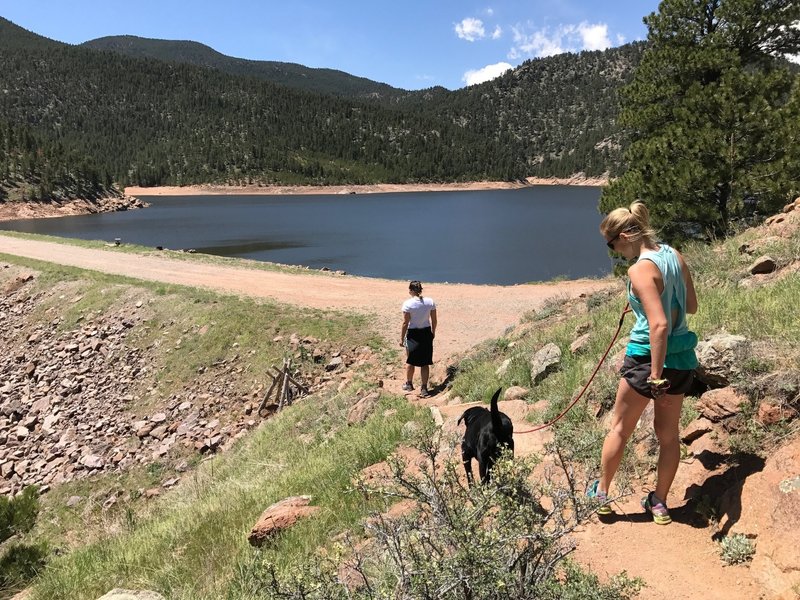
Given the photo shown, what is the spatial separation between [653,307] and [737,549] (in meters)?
1.59

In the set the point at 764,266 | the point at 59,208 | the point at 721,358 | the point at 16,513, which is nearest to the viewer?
the point at 721,358

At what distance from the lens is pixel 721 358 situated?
457cm

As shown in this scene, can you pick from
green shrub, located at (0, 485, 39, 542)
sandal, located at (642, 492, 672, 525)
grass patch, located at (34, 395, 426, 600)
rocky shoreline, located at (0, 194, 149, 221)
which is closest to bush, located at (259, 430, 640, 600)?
sandal, located at (642, 492, 672, 525)

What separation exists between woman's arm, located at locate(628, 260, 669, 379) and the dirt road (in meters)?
9.62

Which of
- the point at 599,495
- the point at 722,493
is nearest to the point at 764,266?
the point at 722,493

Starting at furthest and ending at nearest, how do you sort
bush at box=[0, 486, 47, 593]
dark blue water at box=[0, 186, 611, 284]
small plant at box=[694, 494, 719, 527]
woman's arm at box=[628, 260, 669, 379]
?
dark blue water at box=[0, 186, 611, 284], bush at box=[0, 486, 47, 593], small plant at box=[694, 494, 719, 527], woman's arm at box=[628, 260, 669, 379]

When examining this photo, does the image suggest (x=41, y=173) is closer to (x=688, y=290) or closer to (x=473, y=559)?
(x=688, y=290)

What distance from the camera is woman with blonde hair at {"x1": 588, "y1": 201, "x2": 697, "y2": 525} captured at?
3502mm

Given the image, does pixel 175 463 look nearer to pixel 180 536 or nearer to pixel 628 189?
pixel 180 536

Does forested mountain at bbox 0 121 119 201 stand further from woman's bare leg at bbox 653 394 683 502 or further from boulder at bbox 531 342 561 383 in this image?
woman's bare leg at bbox 653 394 683 502

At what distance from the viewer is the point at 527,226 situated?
2475 inches

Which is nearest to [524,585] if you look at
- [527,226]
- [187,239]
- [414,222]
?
[187,239]

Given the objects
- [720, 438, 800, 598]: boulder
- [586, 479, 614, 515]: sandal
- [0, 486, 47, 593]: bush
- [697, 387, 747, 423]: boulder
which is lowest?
[0, 486, 47, 593]: bush

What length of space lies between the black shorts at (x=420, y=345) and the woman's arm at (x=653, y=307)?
6.51 m
